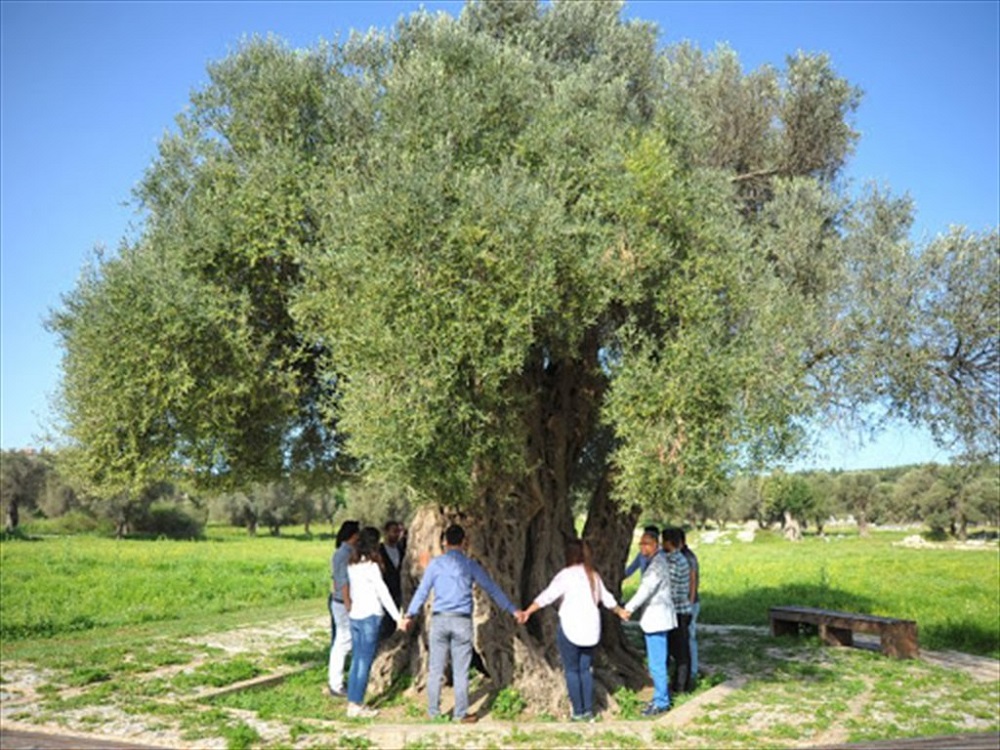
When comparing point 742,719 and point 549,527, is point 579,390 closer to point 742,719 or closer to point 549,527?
point 549,527

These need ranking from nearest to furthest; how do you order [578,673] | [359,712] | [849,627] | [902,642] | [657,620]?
[578,673] → [359,712] → [657,620] → [902,642] → [849,627]

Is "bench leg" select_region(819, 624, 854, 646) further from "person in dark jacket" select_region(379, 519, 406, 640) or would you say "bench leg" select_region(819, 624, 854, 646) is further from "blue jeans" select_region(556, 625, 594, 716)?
"person in dark jacket" select_region(379, 519, 406, 640)

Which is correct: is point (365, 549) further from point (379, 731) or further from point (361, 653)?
point (379, 731)

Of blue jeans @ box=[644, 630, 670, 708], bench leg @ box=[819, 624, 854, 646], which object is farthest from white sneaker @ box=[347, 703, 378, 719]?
bench leg @ box=[819, 624, 854, 646]

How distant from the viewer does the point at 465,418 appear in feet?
35.5

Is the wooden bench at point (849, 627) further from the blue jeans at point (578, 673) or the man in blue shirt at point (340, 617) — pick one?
the man in blue shirt at point (340, 617)

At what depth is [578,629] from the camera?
1190 cm

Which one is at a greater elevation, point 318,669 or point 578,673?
point 578,673

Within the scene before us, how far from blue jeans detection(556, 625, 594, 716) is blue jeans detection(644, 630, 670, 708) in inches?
48.6

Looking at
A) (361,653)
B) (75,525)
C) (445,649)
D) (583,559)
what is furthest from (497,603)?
(75,525)

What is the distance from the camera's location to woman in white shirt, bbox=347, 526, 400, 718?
12539 mm

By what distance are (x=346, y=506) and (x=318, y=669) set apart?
82470mm

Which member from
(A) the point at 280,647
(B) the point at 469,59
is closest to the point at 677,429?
(B) the point at 469,59

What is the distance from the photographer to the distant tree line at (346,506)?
241 ft
